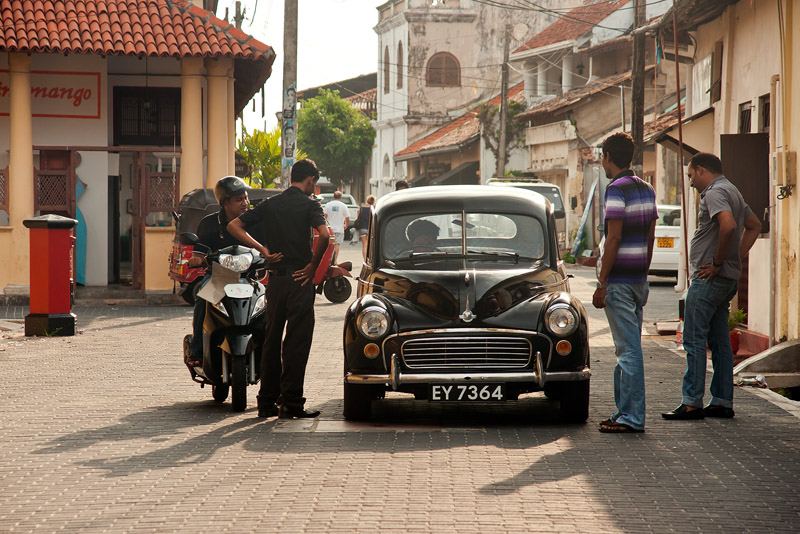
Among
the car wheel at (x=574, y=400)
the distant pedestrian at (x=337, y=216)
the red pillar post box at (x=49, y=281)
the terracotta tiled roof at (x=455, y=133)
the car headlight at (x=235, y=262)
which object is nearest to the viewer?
the car wheel at (x=574, y=400)

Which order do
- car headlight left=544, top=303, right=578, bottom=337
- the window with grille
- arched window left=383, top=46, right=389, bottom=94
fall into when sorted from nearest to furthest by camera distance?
1. car headlight left=544, top=303, right=578, bottom=337
2. the window with grille
3. arched window left=383, top=46, right=389, bottom=94

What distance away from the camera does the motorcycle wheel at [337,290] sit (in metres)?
20.5

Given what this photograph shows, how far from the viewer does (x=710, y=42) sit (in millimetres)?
17656

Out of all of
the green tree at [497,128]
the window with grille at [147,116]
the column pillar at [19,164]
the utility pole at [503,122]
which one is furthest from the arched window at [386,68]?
the column pillar at [19,164]

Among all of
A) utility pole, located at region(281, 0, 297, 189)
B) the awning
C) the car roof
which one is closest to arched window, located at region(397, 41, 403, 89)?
utility pole, located at region(281, 0, 297, 189)

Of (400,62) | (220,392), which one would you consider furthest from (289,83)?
(400,62)

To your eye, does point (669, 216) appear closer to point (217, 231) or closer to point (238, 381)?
point (217, 231)

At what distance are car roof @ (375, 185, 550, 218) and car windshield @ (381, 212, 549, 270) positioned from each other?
5cm

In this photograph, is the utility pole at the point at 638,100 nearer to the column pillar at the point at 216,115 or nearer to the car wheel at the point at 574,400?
the column pillar at the point at 216,115

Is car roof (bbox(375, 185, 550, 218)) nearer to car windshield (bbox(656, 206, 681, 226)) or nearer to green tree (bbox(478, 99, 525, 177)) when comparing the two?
car windshield (bbox(656, 206, 681, 226))

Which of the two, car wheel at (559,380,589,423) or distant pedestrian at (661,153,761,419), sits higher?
distant pedestrian at (661,153,761,419)

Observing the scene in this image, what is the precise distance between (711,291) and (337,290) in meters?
12.1

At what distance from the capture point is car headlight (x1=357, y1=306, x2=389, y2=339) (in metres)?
8.48

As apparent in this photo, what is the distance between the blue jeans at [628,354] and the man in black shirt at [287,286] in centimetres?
227
